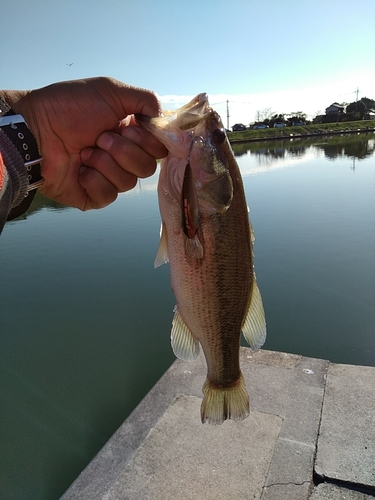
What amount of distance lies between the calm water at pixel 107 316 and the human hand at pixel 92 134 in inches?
136

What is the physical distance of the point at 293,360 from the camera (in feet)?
15.6

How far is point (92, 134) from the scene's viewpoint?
2465 mm

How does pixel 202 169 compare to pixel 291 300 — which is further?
pixel 291 300

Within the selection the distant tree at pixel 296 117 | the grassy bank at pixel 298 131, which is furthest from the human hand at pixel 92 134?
the distant tree at pixel 296 117

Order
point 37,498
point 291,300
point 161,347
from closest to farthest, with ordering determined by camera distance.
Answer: point 37,498, point 161,347, point 291,300

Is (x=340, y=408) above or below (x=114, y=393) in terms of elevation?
above

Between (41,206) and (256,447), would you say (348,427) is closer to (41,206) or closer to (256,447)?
(256,447)

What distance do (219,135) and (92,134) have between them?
3.14ft

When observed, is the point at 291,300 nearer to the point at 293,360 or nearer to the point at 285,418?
the point at 293,360

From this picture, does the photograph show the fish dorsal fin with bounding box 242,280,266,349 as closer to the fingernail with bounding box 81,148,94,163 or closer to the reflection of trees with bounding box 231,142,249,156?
the fingernail with bounding box 81,148,94,163

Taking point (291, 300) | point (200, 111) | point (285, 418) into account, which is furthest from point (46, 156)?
point (291, 300)

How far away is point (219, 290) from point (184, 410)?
2.47 metres

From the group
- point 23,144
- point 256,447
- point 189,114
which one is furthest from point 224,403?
point 23,144

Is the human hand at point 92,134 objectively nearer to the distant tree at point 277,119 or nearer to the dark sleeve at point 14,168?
the dark sleeve at point 14,168
